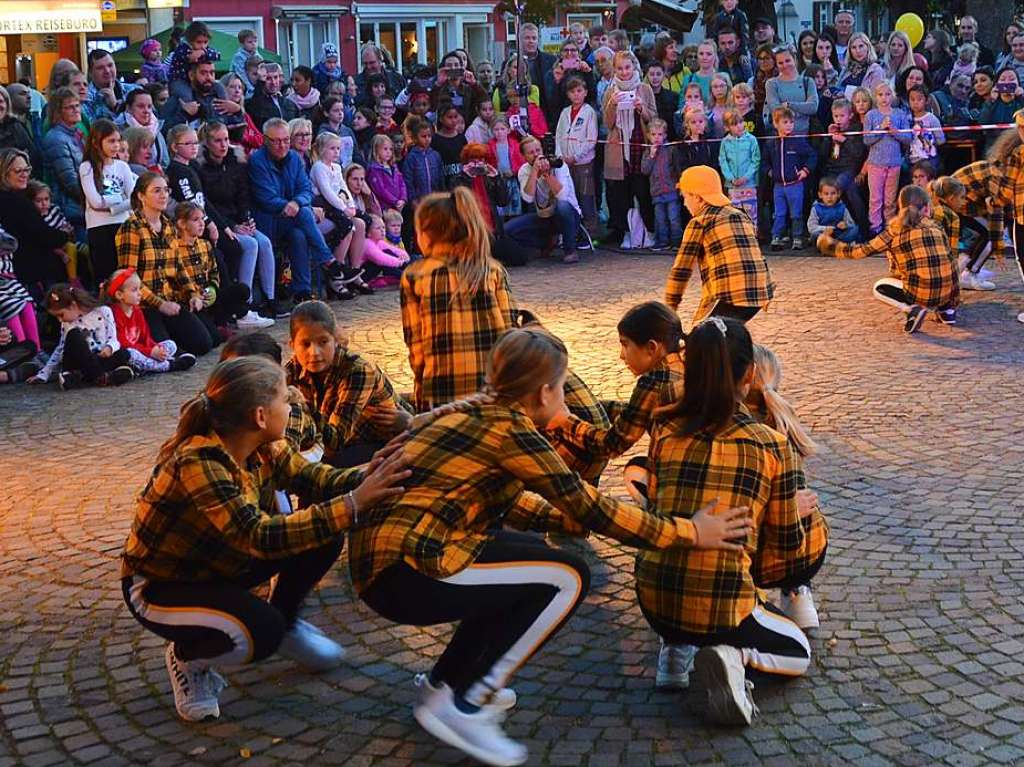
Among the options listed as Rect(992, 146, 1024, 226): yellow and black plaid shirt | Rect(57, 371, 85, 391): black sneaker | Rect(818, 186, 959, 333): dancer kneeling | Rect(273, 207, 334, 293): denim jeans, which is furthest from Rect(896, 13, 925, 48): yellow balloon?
Rect(57, 371, 85, 391): black sneaker

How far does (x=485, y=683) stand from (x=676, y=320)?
81.2 inches

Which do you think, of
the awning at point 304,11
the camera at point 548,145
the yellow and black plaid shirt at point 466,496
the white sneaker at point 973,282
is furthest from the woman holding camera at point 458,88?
the awning at point 304,11

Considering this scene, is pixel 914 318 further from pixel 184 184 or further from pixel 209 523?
pixel 209 523

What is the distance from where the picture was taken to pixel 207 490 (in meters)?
4.46

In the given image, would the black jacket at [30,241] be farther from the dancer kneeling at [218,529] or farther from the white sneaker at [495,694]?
the white sneaker at [495,694]

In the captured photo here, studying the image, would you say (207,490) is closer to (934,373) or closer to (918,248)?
(934,373)

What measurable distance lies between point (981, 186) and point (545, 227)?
537 cm

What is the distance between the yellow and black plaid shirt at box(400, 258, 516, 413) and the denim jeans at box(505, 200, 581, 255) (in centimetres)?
902

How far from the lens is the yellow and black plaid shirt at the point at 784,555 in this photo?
4988 millimetres

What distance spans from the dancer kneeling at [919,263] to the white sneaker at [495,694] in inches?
272

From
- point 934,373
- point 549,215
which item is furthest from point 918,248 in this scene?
point 549,215

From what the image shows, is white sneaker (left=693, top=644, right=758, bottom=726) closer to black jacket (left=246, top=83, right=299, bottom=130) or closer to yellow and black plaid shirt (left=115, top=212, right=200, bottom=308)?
yellow and black plaid shirt (left=115, top=212, right=200, bottom=308)

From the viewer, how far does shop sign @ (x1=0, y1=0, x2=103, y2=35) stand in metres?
14.0

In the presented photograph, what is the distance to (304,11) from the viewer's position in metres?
34.8
